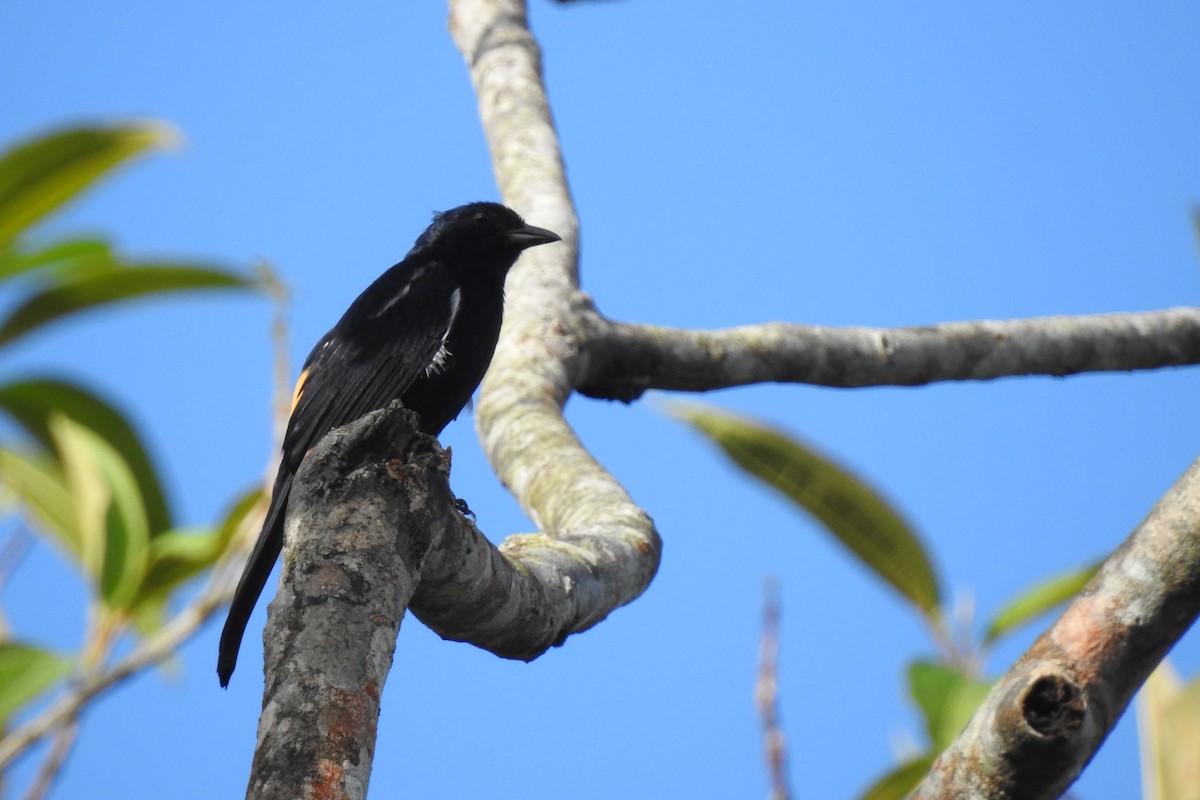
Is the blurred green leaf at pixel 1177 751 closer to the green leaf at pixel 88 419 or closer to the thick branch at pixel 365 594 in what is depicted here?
the thick branch at pixel 365 594

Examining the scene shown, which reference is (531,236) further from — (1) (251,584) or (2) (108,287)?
(1) (251,584)

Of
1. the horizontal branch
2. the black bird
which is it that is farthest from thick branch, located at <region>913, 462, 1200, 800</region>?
the horizontal branch

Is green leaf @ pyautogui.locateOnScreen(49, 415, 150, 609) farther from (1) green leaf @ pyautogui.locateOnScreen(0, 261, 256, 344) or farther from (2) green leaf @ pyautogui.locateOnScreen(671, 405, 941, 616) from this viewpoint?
(2) green leaf @ pyautogui.locateOnScreen(671, 405, 941, 616)

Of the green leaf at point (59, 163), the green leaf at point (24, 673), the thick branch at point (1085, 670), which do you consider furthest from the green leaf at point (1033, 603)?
the green leaf at point (59, 163)

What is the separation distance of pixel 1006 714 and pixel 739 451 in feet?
7.26

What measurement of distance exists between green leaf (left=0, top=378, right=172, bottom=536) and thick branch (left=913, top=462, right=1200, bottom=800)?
11.8ft

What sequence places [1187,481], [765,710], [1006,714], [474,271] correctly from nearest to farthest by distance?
[1006,714]
[1187,481]
[765,710]
[474,271]

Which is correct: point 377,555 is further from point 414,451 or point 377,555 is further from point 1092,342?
point 1092,342

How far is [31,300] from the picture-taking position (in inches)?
172

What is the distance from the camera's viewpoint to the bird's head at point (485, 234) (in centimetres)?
414

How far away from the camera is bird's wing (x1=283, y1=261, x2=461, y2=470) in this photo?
3445 millimetres

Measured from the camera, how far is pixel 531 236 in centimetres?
412

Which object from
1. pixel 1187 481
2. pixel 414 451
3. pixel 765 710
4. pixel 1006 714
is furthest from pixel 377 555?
pixel 765 710

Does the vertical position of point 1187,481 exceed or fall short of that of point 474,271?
it falls short
